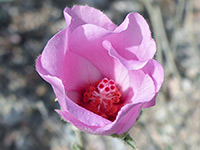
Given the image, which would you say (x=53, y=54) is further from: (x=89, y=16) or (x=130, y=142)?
(x=130, y=142)

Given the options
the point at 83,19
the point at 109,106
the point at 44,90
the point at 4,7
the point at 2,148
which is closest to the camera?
the point at 83,19

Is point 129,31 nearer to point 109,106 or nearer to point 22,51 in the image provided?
point 109,106

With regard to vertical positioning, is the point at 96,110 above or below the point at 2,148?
above

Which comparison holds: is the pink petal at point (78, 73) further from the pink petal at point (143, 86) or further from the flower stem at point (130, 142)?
the flower stem at point (130, 142)

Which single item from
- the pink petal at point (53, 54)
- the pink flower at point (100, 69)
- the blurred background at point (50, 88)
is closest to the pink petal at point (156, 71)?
the pink flower at point (100, 69)

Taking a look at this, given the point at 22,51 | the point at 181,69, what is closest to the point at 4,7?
the point at 22,51

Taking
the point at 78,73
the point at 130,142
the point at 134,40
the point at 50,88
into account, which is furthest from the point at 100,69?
the point at 50,88
